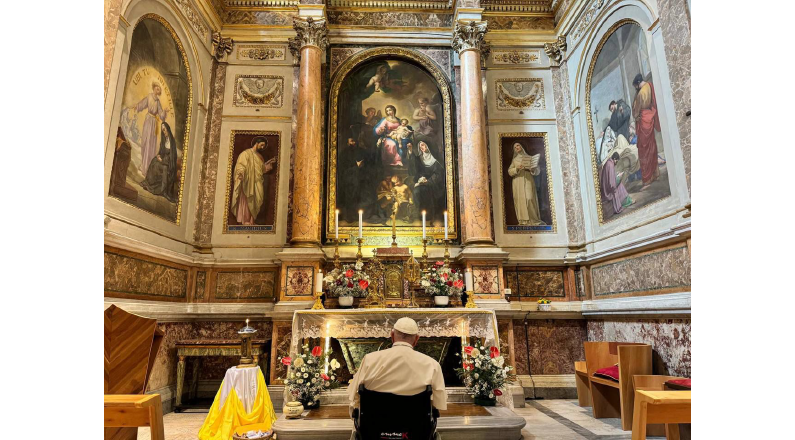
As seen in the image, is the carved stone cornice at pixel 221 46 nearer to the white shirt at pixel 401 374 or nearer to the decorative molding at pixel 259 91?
the decorative molding at pixel 259 91

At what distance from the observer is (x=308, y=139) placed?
801 centimetres

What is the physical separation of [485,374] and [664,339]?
241cm

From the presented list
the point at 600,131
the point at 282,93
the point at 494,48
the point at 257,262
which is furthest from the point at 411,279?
the point at 494,48

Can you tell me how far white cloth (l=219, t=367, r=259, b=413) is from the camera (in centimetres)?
482

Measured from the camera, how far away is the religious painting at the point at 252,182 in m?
8.34

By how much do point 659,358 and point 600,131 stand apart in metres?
3.96

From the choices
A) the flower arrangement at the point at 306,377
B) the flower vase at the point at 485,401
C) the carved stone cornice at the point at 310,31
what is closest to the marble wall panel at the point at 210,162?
the carved stone cornice at the point at 310,31

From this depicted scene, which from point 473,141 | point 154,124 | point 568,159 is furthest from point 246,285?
point 568,159

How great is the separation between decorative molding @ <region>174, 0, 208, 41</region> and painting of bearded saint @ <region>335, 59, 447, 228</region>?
9.65 feet

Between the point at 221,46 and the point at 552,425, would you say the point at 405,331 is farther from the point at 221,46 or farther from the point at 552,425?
the point at 221,46

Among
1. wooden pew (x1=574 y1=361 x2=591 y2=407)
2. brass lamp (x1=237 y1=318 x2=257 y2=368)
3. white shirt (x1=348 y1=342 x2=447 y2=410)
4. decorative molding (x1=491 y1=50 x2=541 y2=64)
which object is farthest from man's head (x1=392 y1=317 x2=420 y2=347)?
decorative molding (x1=491 y1=50 x2=541 y2=64)

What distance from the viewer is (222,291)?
26.2 ft

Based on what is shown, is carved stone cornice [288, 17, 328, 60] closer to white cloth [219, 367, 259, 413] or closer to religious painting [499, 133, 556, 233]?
religious painting [499, 133, 556, 233]

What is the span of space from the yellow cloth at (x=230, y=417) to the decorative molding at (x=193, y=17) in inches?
265
